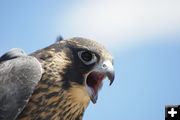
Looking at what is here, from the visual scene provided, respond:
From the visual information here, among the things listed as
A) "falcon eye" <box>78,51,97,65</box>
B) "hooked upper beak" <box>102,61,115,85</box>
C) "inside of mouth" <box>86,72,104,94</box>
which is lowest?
"inside of mouth" <box>86,72,104,94</box>

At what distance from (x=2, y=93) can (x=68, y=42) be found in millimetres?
1204

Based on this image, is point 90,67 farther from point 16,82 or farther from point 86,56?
point 16,82

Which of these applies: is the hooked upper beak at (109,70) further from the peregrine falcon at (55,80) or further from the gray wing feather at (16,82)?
the gray wing feather at (16,82)

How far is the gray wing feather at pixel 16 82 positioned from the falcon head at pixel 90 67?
42 centimetres

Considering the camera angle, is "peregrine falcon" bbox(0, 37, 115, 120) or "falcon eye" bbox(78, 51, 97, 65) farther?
"falcon eye" bbox(78, 51, 97, 65)

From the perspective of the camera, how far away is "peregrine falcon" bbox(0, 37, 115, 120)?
23.2 ft

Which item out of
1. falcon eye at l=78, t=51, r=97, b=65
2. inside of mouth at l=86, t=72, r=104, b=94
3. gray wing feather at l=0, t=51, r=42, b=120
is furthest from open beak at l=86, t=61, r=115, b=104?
gray wing feather at l=0, t=51, r=42, b=120

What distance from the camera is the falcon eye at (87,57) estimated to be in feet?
23.9

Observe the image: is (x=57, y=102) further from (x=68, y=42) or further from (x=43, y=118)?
(x=68, y=42)

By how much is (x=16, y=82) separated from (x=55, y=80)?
1.64 feet

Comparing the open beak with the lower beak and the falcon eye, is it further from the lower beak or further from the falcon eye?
the falcon eye

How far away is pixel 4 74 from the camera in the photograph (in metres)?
7.17

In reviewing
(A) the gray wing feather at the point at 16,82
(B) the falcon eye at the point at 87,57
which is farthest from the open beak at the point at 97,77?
(A) the gray wing feather at the point at 16,82

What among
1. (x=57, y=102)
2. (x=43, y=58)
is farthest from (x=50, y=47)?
(x=57, y=102)
